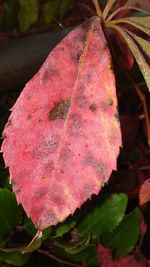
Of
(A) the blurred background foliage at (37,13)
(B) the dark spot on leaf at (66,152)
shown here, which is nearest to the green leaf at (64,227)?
(B) the dark spot on leaf at (66,152)

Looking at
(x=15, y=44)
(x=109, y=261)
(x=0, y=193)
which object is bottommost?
(x=109, y=261)

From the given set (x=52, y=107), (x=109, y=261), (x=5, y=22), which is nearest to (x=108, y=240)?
(x=109, y=261)

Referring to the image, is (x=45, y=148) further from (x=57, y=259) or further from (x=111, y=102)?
(x=57, y=259)

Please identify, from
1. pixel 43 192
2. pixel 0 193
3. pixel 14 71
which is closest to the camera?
pixel 43 192

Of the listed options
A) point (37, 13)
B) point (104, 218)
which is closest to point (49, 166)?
point (104, 218)

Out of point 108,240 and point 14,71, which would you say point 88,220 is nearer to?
point 108,240

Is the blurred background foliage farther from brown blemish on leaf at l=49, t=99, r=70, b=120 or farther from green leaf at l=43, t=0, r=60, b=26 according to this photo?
brown blemish on leaf at l=49, t=99, r=70, b=120
